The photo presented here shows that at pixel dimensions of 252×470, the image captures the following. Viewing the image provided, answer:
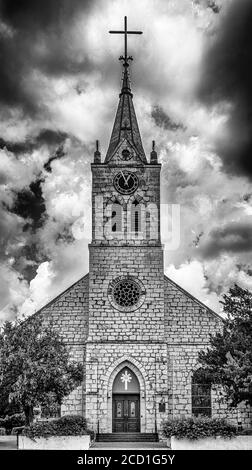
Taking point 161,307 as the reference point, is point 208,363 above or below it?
below

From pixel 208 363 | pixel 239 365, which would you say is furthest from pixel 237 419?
pixel 239 365

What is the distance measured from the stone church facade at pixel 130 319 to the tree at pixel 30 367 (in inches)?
239

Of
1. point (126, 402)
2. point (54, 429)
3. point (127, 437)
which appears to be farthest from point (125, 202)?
point (54, 429)

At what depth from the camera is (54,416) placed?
42.6 metres

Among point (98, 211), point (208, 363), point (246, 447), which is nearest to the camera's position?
point (246, 447)

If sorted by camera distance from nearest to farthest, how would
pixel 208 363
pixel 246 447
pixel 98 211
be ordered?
pixel 246 447
pixel 208 363
pixel 98 211

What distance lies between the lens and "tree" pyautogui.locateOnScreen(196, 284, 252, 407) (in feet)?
106

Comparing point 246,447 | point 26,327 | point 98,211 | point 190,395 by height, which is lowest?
point 246,447

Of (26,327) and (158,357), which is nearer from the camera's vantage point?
(26,327)

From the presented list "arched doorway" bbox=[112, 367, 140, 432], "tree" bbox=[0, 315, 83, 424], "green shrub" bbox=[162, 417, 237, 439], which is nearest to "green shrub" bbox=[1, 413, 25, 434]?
"tree" bbox=[0, 315, 83, 424]

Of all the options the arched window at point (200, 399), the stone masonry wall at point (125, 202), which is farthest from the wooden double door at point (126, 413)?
the stone masonry wall at point (125, 202)

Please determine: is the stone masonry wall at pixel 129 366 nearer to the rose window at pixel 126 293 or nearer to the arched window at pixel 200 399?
the arched window at pixel 200 399

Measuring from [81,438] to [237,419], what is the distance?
1336 cm

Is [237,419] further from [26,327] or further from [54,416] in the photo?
[26,327]
